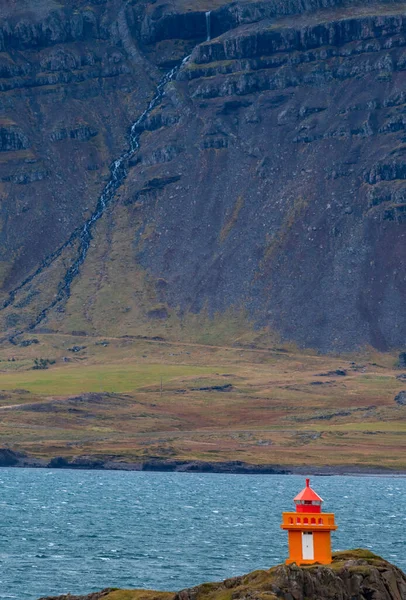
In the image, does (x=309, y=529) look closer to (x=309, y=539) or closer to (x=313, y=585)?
(x=309, y=539)

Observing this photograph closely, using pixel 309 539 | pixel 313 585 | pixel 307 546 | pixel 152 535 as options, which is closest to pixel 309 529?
pixel 309 539

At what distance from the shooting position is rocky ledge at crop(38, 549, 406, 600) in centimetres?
6153

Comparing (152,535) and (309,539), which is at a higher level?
(152,535)

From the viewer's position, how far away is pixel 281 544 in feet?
401

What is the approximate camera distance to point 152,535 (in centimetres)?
13400

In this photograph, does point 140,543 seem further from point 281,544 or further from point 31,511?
point 31,511

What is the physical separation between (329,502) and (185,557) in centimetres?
6398

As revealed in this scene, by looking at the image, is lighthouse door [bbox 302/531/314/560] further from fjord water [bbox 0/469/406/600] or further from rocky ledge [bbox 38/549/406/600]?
fjord water [bbox 0/469/406/600]

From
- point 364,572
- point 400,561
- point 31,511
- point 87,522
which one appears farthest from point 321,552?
point 31,511

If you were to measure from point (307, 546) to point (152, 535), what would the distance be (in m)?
72.3

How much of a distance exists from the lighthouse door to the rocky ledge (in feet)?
3.19

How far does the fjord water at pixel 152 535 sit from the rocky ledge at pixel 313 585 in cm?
2955

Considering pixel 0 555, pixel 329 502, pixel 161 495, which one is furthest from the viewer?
pixel 161 495

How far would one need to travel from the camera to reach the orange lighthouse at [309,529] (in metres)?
61.2
